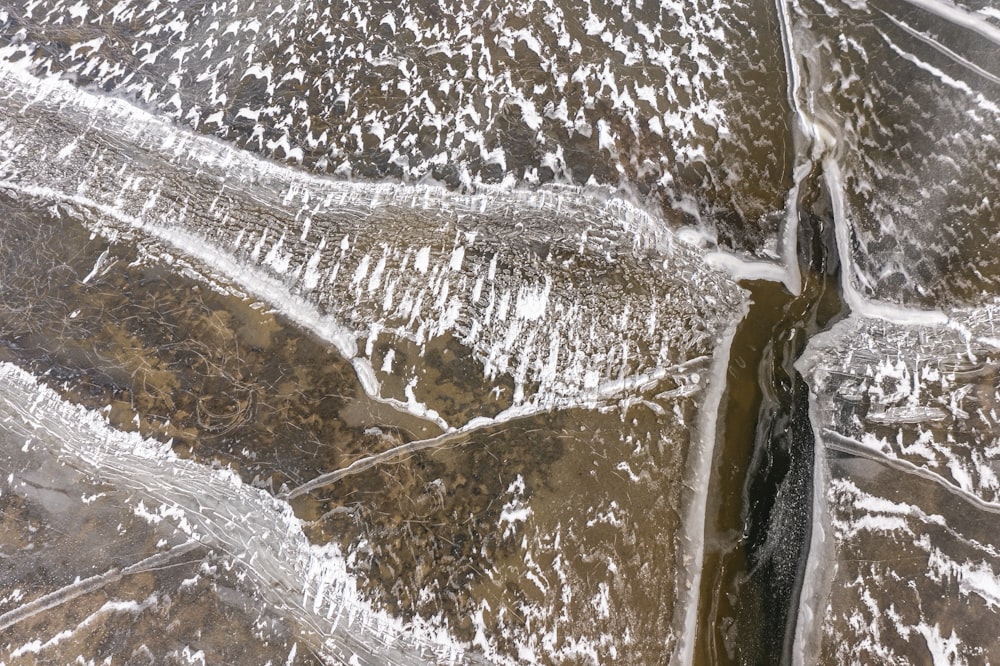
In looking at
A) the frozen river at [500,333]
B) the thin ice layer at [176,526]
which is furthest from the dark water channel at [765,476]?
the thin ice layer at [176,526]

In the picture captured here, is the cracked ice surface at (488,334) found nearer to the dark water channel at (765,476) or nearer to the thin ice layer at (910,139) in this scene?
the dark water channel at (765,476)

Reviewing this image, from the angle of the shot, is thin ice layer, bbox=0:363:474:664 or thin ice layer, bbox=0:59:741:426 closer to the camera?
thin ice layer, bbox=0:363:474:664

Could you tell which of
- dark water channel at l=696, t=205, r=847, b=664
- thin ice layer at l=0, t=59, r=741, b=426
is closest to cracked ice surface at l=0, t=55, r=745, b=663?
thin ice layer at l=0, t=59, r=741, b=426

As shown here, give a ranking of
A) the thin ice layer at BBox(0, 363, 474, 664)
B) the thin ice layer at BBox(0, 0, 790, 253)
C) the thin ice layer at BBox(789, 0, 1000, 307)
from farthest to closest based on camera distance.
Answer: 1. the thin ice layer at BBox(0, 0, 790, 253)
2. the thin ice layer at BBox(789, 0, 1000, 307)
3. the thin ice layer at BBox(0, 363, 474, 664)

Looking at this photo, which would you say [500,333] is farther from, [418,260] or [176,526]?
[176,526]

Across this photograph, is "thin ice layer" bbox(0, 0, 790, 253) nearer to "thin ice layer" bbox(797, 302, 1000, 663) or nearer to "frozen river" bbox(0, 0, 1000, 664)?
"frozen river" bbox(0, 0, 1000, 664)
